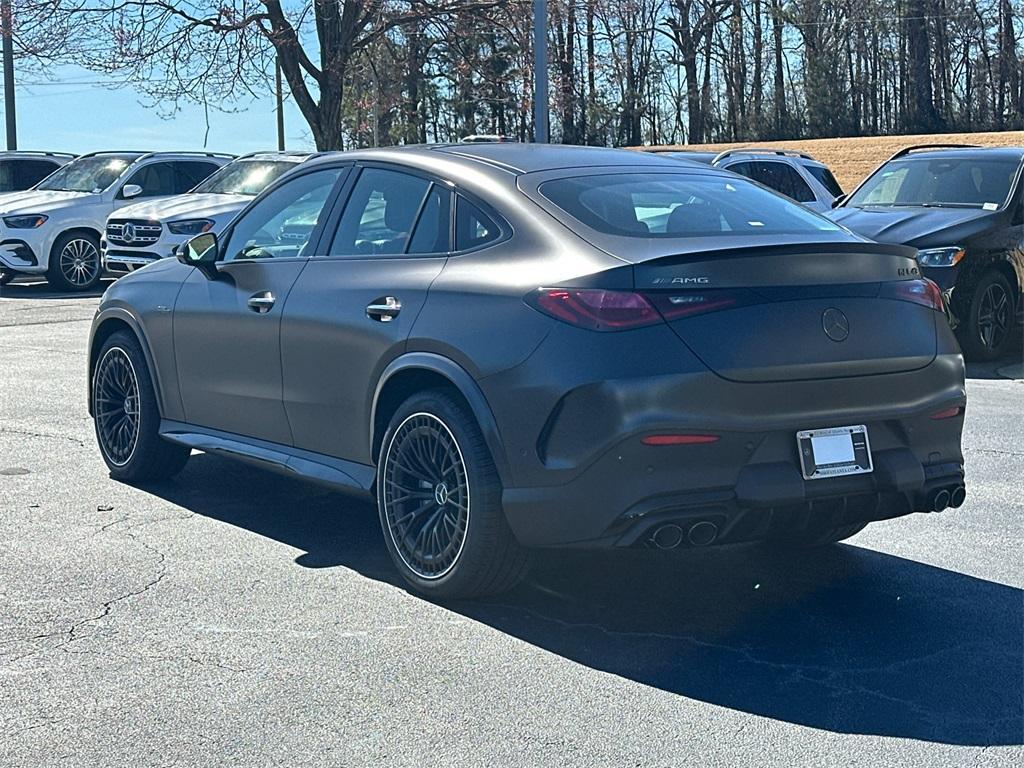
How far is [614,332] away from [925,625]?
154 cm

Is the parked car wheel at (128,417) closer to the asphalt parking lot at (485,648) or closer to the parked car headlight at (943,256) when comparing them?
the asphalt parking lot at (485,648)

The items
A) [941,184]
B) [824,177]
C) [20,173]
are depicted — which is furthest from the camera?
[20,173]

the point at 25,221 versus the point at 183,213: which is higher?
the point at 25,221

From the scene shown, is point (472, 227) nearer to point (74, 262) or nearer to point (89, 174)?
point (74, 262)

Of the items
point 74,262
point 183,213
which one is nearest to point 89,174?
point 74,262

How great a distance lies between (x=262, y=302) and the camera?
6344 mm

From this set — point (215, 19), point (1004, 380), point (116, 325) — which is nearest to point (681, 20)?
point (215, 19)

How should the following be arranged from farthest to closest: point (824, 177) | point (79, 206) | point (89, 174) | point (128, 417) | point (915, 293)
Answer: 1. point (89, 174)
2. point (79, 206)
3. point (824, 177)
4. point (128, 417)
5. point (915, 293)

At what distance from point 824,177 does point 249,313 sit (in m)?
14.4

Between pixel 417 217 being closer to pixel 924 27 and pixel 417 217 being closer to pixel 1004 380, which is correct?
pixel 1004 380

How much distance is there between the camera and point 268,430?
20.9ft

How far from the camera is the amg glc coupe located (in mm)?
4742

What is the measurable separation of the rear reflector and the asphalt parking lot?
70 cm

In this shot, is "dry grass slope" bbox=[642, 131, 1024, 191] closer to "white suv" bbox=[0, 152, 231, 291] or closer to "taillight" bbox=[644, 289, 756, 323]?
"white suv" bbox=[0, 152, 231, 291]
